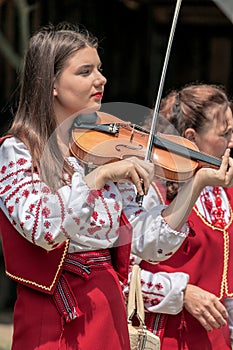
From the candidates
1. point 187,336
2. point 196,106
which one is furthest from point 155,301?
point 196,106

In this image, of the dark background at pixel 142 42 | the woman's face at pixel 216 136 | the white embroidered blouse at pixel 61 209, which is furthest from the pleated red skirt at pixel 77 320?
the dark background at pixel 142 42

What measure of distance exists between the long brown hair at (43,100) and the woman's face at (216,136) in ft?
2.24

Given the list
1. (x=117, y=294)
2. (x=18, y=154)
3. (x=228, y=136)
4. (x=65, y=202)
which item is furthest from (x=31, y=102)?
(x=228, y=136)

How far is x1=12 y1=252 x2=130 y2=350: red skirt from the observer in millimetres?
2627

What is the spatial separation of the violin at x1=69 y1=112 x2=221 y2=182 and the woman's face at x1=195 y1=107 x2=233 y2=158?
461 millimetres

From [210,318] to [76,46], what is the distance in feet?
3.19

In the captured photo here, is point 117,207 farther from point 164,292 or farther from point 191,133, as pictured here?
point 191,133

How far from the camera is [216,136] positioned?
3391 millimetres

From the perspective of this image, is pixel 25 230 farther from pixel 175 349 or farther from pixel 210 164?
pixel 175 349

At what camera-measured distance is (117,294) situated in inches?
107

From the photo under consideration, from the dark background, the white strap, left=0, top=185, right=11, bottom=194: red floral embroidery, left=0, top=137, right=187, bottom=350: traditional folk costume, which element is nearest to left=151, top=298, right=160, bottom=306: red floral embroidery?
the white strap

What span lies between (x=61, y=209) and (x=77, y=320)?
1.07ft

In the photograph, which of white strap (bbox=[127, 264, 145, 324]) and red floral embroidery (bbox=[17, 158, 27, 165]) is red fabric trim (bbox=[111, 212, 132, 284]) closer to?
white strap (bbox=[127, 264, 145, 324])

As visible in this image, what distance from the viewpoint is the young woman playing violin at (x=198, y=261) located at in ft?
10.4
